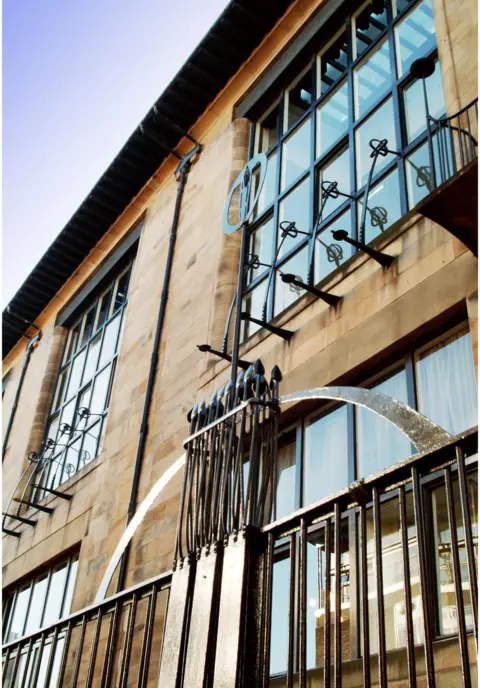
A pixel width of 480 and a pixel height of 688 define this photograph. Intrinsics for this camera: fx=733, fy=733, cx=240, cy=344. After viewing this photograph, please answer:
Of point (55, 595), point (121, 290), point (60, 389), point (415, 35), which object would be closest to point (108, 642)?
point (55, 595)

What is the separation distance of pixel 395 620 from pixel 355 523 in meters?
0.80

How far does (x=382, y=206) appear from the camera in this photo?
7789 millimetres

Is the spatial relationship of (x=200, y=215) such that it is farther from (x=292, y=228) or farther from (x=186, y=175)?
(x=292, y=228)

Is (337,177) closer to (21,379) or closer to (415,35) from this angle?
(415,35)

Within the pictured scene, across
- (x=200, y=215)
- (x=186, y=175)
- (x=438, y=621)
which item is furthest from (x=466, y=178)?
(x=186, y=175)

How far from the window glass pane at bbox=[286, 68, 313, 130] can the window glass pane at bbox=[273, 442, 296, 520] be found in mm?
5303

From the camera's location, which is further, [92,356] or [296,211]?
[92,356]

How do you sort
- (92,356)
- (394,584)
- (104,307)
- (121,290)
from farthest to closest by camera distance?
1. (104,307)
2. (121,290)
3. (92,356)
4. (394,584)

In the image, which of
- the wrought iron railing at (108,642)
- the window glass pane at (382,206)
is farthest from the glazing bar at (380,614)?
the window glass pane at (382,206)

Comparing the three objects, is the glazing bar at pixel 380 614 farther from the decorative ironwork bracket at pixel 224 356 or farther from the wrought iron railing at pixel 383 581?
the decorative ironwork bracket at pixel 224 356

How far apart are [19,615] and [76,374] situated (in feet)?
15.9

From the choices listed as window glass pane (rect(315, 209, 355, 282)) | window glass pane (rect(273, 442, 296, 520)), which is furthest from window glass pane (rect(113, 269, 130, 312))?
window glass pane (rect(273, 442, 296, 520))

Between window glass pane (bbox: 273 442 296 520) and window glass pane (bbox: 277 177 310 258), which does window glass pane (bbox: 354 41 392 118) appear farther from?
window glass pane (bbox: 273 442 296 520)

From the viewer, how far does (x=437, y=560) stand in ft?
16.4
